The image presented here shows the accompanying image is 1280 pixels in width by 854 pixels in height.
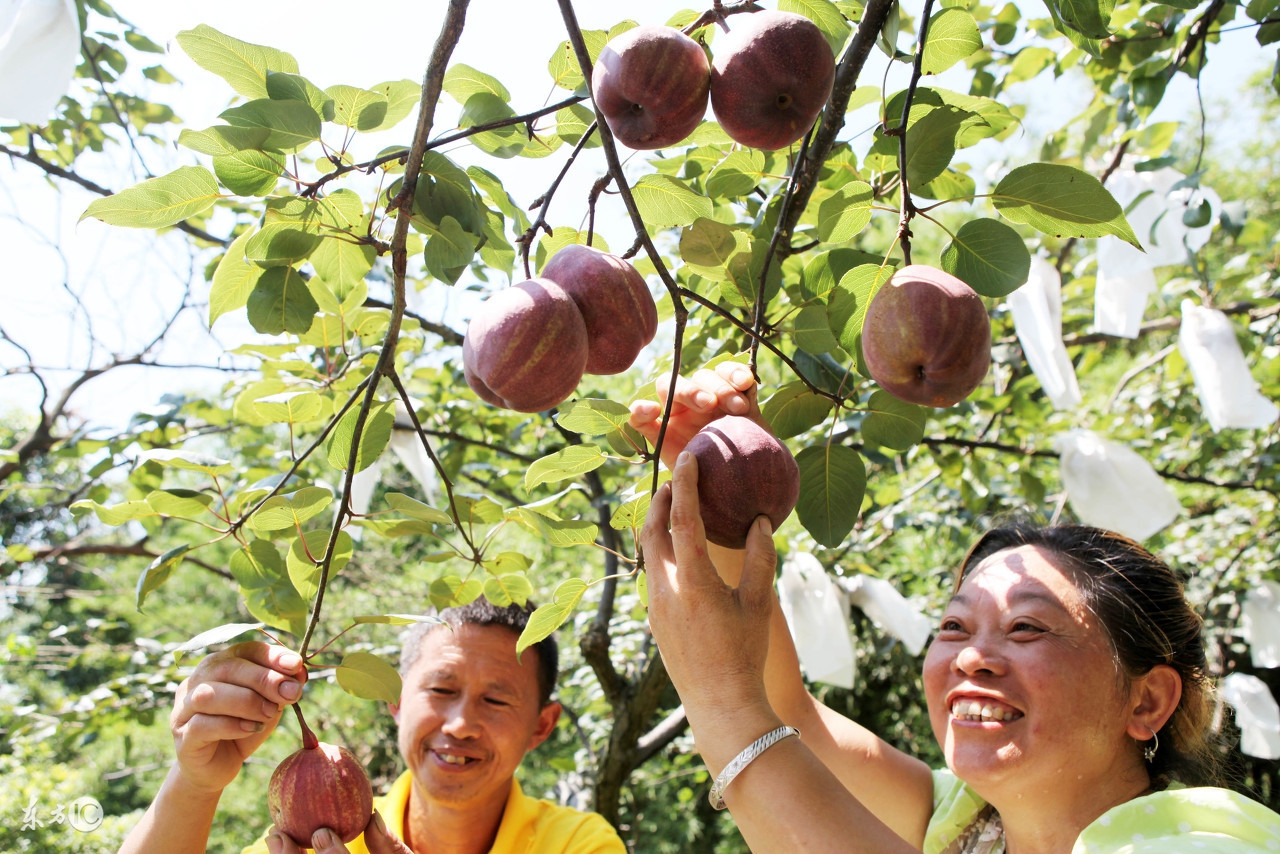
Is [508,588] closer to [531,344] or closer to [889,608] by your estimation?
[531,344]

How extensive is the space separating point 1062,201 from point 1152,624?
3.11 feet

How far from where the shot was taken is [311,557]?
4.01 feet

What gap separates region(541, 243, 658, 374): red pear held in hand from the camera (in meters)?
0.95

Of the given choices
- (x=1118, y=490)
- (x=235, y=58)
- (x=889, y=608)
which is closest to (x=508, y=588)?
(x=235, y=58)

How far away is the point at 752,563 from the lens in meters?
1.03

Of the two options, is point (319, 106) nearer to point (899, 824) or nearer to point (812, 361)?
point (812, 361)

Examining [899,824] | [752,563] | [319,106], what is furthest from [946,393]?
[899,824]

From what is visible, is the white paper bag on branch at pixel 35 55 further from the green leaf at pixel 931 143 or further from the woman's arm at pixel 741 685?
the green leaf at pixel 931 143

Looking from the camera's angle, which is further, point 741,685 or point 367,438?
point 367,438

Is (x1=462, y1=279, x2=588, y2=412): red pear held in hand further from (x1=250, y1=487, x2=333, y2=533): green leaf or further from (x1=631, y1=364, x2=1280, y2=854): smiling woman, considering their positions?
(x1=250, y1=487, x2=333, y2=533): green leaf

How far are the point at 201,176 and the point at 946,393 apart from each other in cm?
89

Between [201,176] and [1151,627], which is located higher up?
[201,176]

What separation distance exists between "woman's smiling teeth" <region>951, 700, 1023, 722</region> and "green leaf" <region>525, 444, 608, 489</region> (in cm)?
77

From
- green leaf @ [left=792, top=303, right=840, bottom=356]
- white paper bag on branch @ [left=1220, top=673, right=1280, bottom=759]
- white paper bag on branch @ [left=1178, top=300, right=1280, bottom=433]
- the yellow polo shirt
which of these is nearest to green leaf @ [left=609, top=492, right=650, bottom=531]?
green leaf @ [left=792, top=303, right=840, bottom=356]
